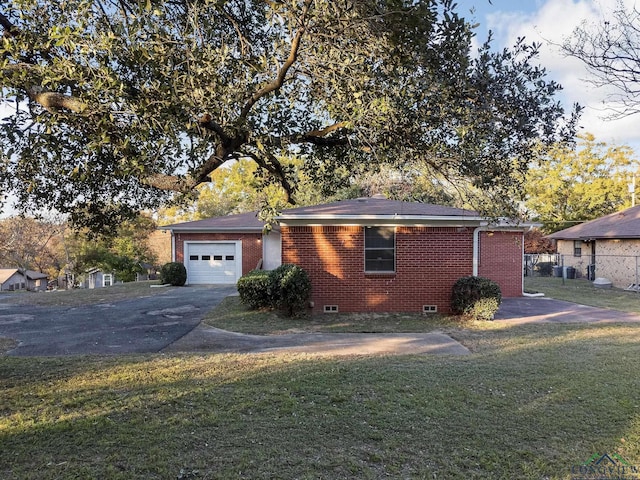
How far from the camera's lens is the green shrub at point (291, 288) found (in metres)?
11.0

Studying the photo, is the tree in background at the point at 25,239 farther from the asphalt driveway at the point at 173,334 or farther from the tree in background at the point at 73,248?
the asphalt driveway at the point at 173,334

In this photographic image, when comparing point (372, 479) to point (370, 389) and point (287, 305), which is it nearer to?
point (370, 389)

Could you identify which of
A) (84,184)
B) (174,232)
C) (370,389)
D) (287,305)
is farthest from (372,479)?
(174,232)

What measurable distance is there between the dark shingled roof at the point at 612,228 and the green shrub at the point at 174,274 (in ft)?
69.8

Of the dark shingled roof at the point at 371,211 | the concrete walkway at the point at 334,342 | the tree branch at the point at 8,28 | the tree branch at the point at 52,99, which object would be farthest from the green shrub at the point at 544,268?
the tree branch at the point at 8,28

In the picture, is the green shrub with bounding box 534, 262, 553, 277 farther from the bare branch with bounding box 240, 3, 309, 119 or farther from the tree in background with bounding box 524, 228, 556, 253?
the bare branch with bounding box 240, 3, 309, 119

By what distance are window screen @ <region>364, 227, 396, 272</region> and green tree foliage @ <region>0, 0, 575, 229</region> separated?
6.05 metres

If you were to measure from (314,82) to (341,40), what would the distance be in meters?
0.75

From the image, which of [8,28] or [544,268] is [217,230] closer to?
[8,28]

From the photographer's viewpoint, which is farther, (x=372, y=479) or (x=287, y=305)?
(x=287, y=305)

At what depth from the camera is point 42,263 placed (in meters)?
38.9

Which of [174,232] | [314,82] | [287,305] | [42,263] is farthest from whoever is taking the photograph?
Answer: [42,263]

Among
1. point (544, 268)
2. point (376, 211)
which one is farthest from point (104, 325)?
point (544, 268)

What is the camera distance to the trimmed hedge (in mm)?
11070
